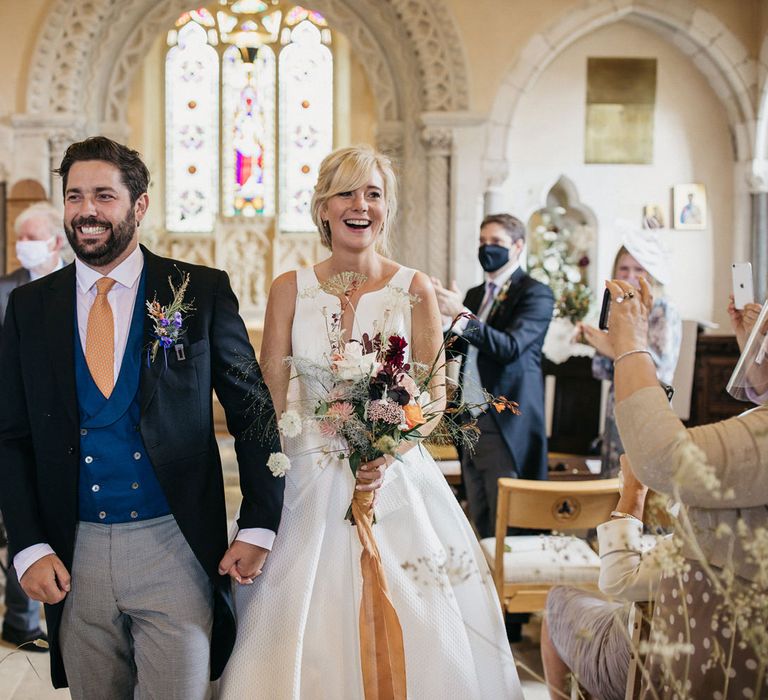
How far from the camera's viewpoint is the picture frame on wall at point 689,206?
25.7 feet

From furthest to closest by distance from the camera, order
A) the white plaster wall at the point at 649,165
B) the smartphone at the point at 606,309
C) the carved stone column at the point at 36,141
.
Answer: the white plaster wall at the point at 649,165
the carved stone column at the point at 36,141
the smartphone at the point at 606,309

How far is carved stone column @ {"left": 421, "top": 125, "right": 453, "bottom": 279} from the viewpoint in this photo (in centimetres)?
731

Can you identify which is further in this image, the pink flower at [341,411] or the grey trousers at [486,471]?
the grey trousers at [486,471]

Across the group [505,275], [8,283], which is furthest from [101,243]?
[505,275]

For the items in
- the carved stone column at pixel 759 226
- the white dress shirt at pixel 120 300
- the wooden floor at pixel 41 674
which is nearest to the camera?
the white dress shirt at pixel 120 300

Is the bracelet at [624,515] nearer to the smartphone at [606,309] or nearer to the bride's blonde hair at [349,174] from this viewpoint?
the smartphone at [606,309]

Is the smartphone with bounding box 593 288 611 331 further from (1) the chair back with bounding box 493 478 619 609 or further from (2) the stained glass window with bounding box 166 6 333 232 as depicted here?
(2) the stained glass window with bounding box 166 6 333 232

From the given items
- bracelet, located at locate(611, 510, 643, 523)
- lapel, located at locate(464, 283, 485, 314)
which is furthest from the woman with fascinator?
bracelet, located at locate(611, 510, 643, 523)

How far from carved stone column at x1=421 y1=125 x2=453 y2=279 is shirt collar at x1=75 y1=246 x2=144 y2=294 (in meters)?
5.35

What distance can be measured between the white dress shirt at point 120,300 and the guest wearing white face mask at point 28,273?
5.45 ft

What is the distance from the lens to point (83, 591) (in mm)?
1925

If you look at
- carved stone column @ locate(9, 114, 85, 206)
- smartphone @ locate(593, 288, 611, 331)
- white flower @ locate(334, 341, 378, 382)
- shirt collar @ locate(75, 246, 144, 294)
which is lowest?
white flower @ locate(334, 341, 378, 382)

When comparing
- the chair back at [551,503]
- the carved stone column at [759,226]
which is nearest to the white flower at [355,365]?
the chair back at [551,503]

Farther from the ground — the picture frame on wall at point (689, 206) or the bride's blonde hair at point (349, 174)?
the picture frame on wall at point (689, 206)
